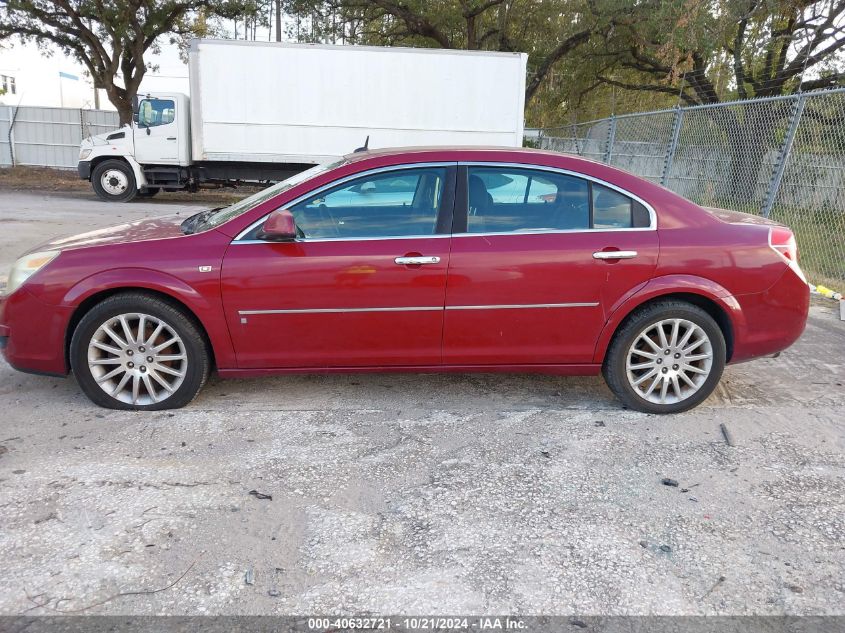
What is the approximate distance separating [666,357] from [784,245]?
1027 mm

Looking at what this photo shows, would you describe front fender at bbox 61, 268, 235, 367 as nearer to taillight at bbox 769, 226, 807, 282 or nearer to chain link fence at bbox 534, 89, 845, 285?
taillight at bbox 769, 226, 807, 282

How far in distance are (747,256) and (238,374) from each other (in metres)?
3.21

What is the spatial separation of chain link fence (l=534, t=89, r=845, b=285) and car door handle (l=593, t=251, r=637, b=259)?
4.77 metres

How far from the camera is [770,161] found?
8.90 metres

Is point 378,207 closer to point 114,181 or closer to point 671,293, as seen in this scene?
point 671,293

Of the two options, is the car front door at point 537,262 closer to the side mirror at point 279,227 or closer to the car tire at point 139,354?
the side mirror at point 279,227

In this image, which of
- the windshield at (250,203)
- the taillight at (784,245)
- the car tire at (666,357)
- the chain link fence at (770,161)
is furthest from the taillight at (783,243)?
the chain link fence at (770,161)

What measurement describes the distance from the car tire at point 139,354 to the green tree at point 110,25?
64.9 ft

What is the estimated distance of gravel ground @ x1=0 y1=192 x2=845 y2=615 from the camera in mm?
2512

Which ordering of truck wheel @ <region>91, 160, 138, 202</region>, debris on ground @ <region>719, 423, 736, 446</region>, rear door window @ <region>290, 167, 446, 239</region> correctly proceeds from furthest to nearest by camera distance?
truck wheel @ <region>91, 160, 138, 202</region>
rear door window @ <region>290, 167, 446, 239</region>
debris on ground @ <region>719, 423, 736, 446</region>

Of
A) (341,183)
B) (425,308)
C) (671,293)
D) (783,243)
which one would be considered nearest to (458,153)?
(341,183)

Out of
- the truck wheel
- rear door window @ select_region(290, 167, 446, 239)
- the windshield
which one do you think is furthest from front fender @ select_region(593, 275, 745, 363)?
the truck wheel

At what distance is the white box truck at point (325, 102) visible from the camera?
14.8 metres

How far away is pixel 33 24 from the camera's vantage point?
2181cm
